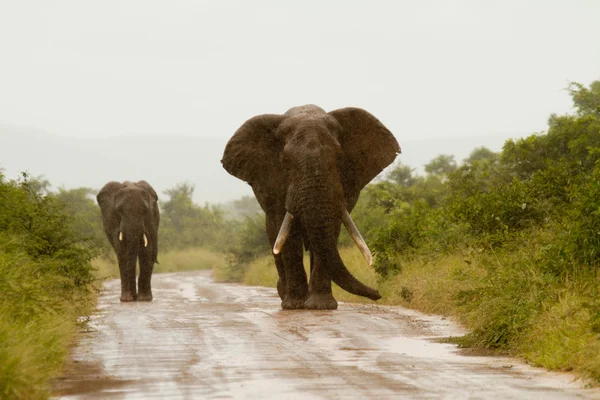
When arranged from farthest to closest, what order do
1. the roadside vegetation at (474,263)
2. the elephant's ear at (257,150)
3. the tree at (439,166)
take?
the tree at (439,166) < the elephant's ear at (257,150) < the roadside vegetation at (474,263)

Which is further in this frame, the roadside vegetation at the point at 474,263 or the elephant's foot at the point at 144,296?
the elephant's foot at the point at 144,296

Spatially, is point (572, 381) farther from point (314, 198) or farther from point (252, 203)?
point (252, 203)

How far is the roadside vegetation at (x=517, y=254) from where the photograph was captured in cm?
1093

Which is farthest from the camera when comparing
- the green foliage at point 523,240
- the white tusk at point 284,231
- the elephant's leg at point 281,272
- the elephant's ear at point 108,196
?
the elephant's ear at point 108,196

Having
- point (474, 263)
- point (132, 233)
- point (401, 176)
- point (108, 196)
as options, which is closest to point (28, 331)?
point (474, 263)

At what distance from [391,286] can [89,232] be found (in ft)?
135

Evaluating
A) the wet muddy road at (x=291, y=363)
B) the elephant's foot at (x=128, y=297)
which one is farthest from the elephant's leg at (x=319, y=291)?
the elephant's foot at (x=128, y=297)

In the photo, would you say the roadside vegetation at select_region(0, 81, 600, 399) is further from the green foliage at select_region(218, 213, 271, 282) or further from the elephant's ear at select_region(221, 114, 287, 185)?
the green foliage at select_region(218, 213, 271, 282)

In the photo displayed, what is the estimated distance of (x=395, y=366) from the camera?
33.0 ft

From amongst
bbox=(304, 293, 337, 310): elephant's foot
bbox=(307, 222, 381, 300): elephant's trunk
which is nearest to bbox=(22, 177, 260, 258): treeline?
bbox=(304, 293, 337, 310): elephant's foot

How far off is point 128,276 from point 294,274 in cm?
861

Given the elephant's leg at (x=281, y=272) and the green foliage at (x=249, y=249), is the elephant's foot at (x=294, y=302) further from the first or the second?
the green foliage at (x=249, y=249)

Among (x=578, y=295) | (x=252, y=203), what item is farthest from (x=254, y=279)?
(x=252, y=203)

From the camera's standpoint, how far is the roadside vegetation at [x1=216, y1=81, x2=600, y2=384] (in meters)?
10.9
